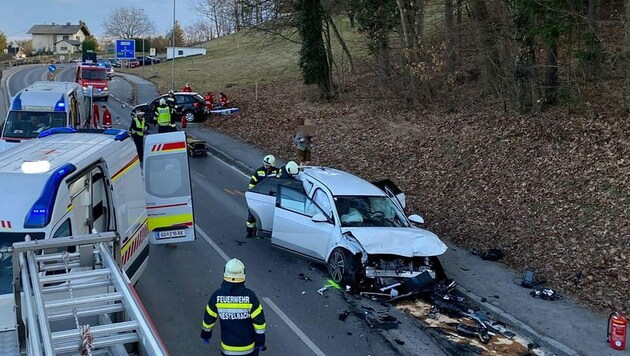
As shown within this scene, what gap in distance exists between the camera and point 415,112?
74.0 ft

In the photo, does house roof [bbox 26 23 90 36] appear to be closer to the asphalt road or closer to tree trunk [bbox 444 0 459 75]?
tree trunk [bbox 444 0 459 75]

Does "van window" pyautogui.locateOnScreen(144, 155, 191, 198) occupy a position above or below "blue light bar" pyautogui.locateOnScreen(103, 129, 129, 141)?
below

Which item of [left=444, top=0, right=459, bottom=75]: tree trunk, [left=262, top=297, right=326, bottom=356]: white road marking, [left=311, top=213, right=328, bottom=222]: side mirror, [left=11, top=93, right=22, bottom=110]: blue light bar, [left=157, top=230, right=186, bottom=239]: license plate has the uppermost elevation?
[left=444, top=0, right=459, bottom=75]: tree trunk

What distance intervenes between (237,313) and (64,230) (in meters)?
2.03

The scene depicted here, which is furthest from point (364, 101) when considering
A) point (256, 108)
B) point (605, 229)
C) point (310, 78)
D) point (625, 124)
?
point (605, 229)

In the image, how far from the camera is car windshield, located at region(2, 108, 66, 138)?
16812mm

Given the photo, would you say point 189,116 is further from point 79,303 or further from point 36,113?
point 79,303

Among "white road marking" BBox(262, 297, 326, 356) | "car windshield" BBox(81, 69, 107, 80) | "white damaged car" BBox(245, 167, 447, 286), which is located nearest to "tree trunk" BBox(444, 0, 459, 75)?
"white damaged car" BBox(245, 167, 447, 286)

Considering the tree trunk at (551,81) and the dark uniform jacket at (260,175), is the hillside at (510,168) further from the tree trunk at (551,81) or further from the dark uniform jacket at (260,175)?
the dark uniform jacket at (260,175)

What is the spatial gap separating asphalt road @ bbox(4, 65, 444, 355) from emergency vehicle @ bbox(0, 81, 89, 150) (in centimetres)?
588

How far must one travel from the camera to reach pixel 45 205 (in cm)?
634

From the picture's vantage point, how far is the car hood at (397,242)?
391 inches

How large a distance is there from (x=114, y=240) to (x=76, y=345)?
1.68 m

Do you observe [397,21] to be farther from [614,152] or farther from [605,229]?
[605,229]
